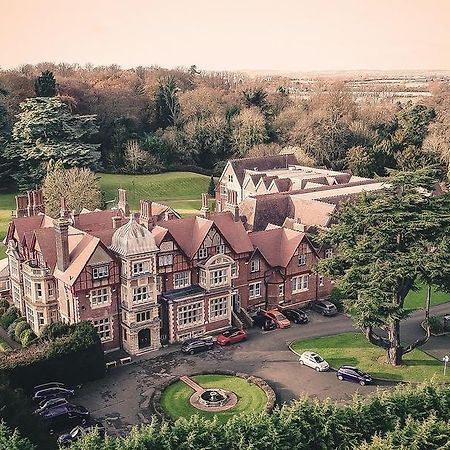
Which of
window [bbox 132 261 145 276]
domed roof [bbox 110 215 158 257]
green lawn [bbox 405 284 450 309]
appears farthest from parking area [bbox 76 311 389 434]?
green lawn [bbox 405 284 450 309]

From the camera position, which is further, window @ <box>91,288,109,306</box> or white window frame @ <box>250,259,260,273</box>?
white window frame @ <box>250,259,260,273</box>

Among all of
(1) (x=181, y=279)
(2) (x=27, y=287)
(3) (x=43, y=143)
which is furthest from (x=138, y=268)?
(3) (x=43, y=143)

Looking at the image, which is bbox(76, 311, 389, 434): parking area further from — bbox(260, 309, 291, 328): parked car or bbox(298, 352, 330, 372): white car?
bbox(260, 309, 291, 328): parked car

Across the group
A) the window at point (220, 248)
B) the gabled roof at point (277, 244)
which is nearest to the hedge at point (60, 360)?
the window at point (220, 248)

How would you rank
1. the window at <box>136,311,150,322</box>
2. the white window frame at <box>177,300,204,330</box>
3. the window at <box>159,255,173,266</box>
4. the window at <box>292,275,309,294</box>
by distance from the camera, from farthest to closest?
the window at <box>292,275,309,294</box> → the white window frame at <box>177,300,204,330</box> → the window at <box>159,255,173,266</box> → the window at <box>136,311,150,322</box>

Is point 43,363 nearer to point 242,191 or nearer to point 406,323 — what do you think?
point 406,323

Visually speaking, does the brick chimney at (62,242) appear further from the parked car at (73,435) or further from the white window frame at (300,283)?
the white window frame at (300,283)
